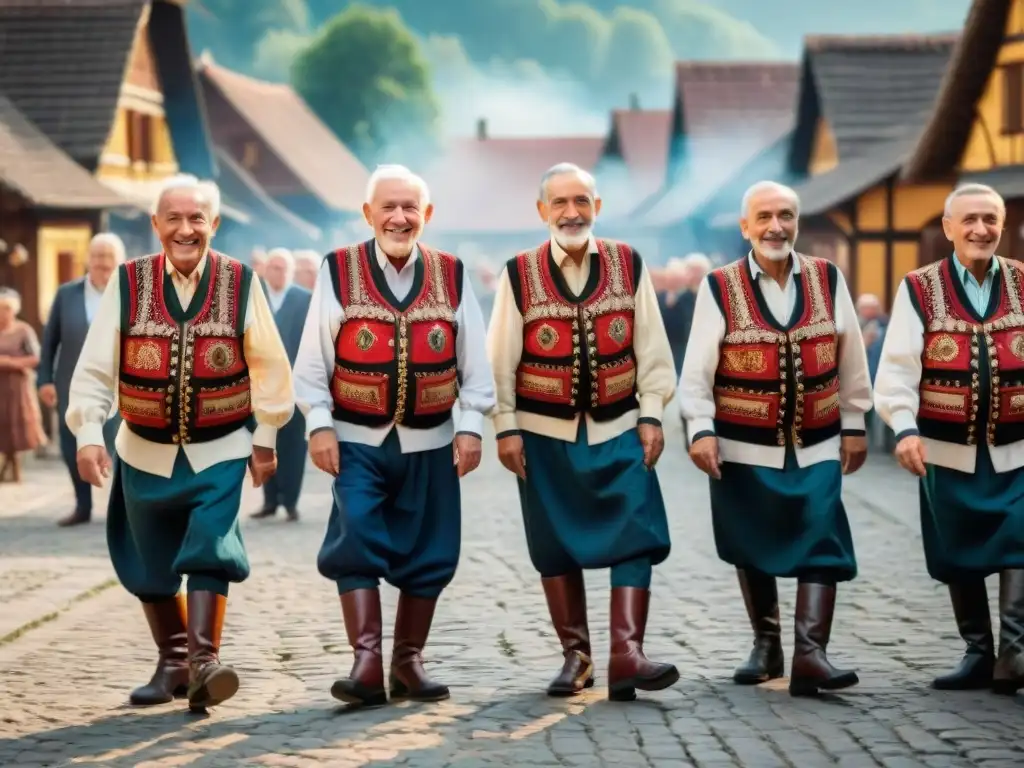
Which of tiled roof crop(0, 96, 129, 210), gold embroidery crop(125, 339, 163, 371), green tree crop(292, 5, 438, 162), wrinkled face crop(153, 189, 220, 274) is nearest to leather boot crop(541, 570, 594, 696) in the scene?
gold embroidery crop(125, 339, 163, 371)

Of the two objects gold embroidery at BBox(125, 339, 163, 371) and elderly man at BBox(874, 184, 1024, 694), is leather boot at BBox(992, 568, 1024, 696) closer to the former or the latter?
elderly man at BBox(874, 184, 1024, 694)

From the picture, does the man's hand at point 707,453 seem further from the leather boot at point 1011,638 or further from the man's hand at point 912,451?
the leather boot at point 1011,638

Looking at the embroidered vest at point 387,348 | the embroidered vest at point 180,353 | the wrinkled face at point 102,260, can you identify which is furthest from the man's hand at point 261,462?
the wrinkled face at point 102,260

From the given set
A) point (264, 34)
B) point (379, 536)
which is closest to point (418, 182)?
point (379, 536)

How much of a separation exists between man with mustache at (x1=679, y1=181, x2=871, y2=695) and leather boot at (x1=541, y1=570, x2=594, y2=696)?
0.53 metres

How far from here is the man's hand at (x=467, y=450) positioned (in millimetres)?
7109

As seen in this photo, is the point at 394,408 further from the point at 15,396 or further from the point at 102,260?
the point at 15,396

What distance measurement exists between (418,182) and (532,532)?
4.09 feet

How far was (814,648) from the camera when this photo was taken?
7.09 m

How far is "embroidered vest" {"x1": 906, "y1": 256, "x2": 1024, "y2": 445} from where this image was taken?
24.2ft

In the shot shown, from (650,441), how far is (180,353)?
1.58 meters

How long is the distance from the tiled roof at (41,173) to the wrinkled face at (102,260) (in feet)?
44.3

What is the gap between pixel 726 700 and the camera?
7.03 m

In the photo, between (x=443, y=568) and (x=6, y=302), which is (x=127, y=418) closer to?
(x=443, y=568)
